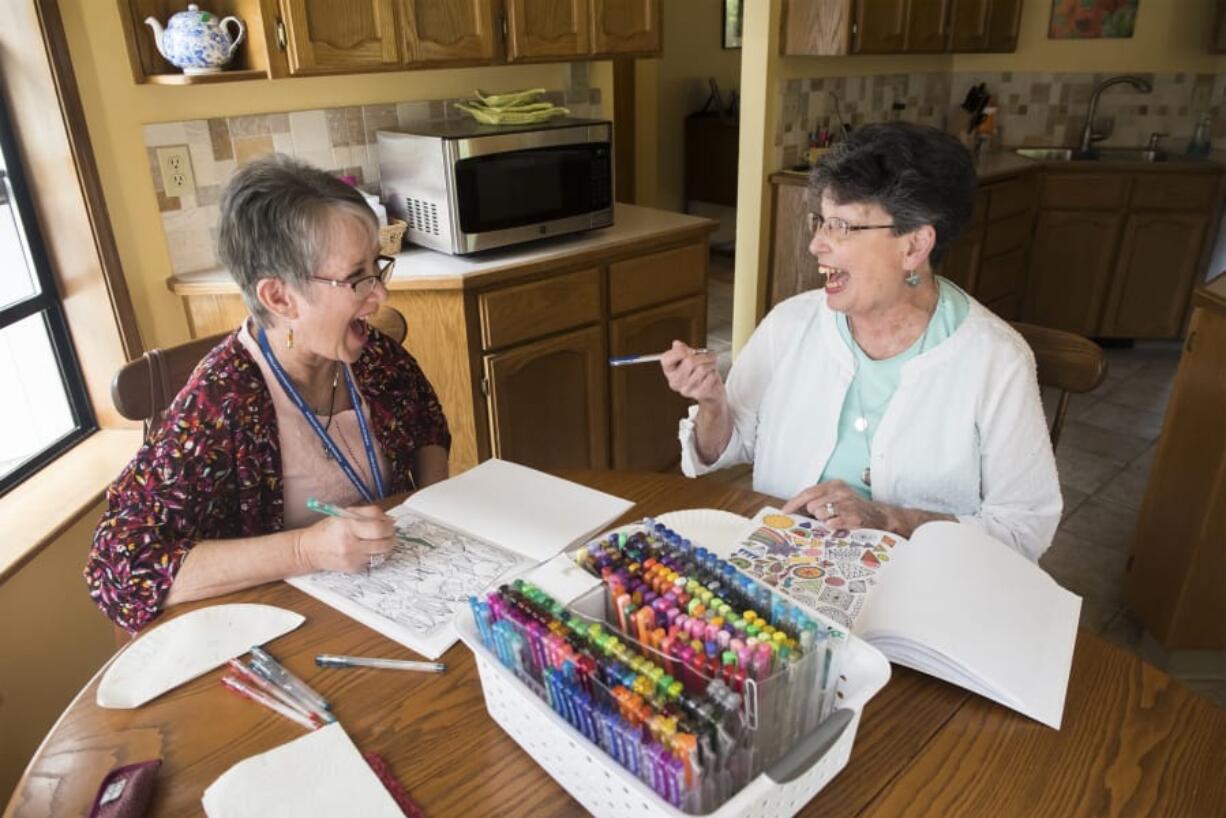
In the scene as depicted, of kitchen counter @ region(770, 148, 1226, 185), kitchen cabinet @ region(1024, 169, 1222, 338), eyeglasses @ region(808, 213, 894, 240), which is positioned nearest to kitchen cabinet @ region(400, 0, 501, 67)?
eyeglasses @ region(808, 213, 894, 240)

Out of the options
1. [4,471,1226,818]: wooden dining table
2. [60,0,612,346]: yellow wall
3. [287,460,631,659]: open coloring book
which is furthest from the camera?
[60,0,612,346]: yellow wall

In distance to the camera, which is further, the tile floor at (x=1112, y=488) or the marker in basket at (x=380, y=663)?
the tile floor at (x=1112, y=488)

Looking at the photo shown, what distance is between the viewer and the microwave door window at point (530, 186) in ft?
7.32

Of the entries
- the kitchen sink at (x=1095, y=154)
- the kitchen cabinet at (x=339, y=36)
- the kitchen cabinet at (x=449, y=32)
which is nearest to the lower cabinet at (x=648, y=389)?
the kitchen cabinet at (x=449, y=32)

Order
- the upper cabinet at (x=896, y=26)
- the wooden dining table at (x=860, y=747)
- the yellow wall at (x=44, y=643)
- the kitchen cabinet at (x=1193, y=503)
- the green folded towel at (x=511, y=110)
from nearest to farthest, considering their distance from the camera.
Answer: the wooden dining table at (x=860, y=747), the yellow wall at (x=44, y=643), the kitchen cabinet at (x=1193, y=503), the green folded towel at (x=511, y=110), the upper cabinet at (x=896, y=26)

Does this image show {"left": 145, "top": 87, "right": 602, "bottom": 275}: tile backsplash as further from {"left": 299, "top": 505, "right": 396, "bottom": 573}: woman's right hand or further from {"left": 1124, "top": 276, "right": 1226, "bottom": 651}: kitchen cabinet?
{"left": 1124, "top": 276, "right": 1226, "bottom": 651}: kitchen cabinet

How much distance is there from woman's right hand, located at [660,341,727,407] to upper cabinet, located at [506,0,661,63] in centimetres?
150

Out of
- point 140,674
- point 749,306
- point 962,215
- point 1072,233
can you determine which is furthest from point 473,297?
point 1072,233

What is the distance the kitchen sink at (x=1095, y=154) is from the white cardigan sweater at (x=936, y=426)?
3.21 m

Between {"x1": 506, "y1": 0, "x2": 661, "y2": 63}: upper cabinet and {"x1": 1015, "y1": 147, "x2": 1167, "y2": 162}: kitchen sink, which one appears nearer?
{"x1": 506, "y1": 0, "x2": 661, "y2": 63}: upper cabinet

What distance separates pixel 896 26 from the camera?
3354 mm

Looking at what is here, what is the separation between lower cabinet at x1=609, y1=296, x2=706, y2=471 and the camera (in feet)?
8.51

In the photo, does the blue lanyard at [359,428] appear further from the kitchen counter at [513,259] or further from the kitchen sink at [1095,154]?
the kitchen sink at [1095,154]

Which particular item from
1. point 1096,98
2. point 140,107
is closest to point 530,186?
point 140,107
